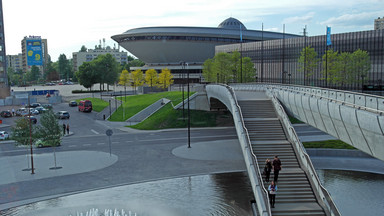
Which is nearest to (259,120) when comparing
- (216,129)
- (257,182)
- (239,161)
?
(239,161)

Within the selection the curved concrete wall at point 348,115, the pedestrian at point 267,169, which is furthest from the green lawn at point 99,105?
the pedestrian at point 267,169

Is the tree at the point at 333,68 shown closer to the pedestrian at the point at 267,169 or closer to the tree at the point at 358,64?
the tree at the point at 358,64

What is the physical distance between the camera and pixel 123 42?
139 meters

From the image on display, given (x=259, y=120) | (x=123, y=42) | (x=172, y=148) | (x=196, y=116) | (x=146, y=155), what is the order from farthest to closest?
(x=123, y=42), (x=196, y=116), (x=172, y=148), (x=146, y=155), (x=259, y=120)

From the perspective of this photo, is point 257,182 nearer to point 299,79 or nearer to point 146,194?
point 146,194

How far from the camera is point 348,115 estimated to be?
18141mm

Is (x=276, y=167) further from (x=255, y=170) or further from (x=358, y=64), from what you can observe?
(x=358, y=64)

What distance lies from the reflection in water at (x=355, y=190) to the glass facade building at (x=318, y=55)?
22.8 meters

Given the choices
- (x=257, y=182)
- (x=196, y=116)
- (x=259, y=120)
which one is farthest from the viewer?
(x=196, y=116)

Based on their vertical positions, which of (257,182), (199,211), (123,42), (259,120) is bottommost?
(199,211)

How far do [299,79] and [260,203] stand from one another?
66.4 metres

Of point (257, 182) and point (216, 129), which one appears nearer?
point (257, 182)

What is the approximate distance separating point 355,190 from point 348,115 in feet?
31.6

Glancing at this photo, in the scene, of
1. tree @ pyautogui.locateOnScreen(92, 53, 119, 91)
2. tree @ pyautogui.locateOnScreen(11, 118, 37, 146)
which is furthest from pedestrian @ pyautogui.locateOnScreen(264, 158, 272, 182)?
tree @ pyautogui.locateOnScreen(92, 53, 119, 91)
